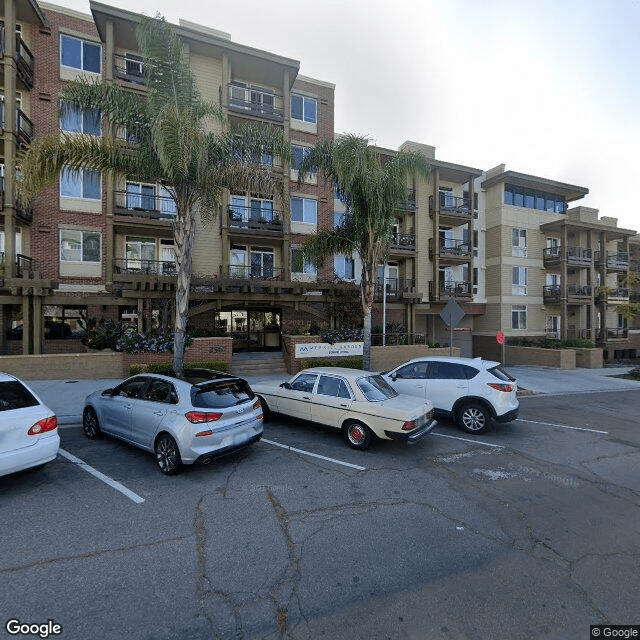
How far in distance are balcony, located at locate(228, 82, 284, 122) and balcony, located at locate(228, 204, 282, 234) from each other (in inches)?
205

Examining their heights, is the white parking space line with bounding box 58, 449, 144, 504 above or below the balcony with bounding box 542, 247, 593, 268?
below

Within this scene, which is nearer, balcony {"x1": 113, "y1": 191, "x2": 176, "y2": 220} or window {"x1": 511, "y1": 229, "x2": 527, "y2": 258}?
balcony {"x1": 113, "y1": 191, "x2": 176, "y2": 220}

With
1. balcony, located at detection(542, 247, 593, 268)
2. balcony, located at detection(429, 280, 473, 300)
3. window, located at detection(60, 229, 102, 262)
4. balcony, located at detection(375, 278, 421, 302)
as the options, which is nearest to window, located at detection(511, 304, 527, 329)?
balcony, located at detection(542, 247, 593, 268)

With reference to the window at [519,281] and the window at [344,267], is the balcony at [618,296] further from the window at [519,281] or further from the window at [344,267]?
the window at [344,267]

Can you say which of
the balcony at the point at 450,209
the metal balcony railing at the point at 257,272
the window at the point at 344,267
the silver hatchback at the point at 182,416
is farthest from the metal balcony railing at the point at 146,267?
the balcony at the point at 450,209

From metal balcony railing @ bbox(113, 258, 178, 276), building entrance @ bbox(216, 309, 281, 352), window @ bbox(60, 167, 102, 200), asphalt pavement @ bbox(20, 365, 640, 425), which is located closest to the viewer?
asphalt pavement @ bbox(20, 365, 640, 425)

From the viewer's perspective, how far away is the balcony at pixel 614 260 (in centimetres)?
2845

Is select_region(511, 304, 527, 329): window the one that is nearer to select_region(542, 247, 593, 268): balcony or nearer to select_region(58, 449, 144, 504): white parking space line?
select_region(542, 247, 593, 268): balcony

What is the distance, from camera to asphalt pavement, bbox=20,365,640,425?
9816 mm

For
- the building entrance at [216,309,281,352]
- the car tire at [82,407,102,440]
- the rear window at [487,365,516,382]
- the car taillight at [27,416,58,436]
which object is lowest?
the car tire at [82,407,102,440]

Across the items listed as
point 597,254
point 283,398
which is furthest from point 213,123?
point 597,254

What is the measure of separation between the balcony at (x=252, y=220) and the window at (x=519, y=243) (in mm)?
18413

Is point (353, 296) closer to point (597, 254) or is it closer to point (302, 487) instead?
point (302, 487)

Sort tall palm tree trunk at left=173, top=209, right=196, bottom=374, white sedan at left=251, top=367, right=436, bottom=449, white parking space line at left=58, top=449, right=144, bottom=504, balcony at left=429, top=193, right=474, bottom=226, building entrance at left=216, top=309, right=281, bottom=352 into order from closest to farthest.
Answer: white parking space line at left=58, top=449, right=144, bottom=504
white sedan at left=251, top=367, right=436, bottom=449
tall palm tree trunk at left=173, top=209, right=196, bottom=374
building entrance at left=216, top=309, right=281, bottom=352
balcony at left=429, top=193, right=474, bottom=226
